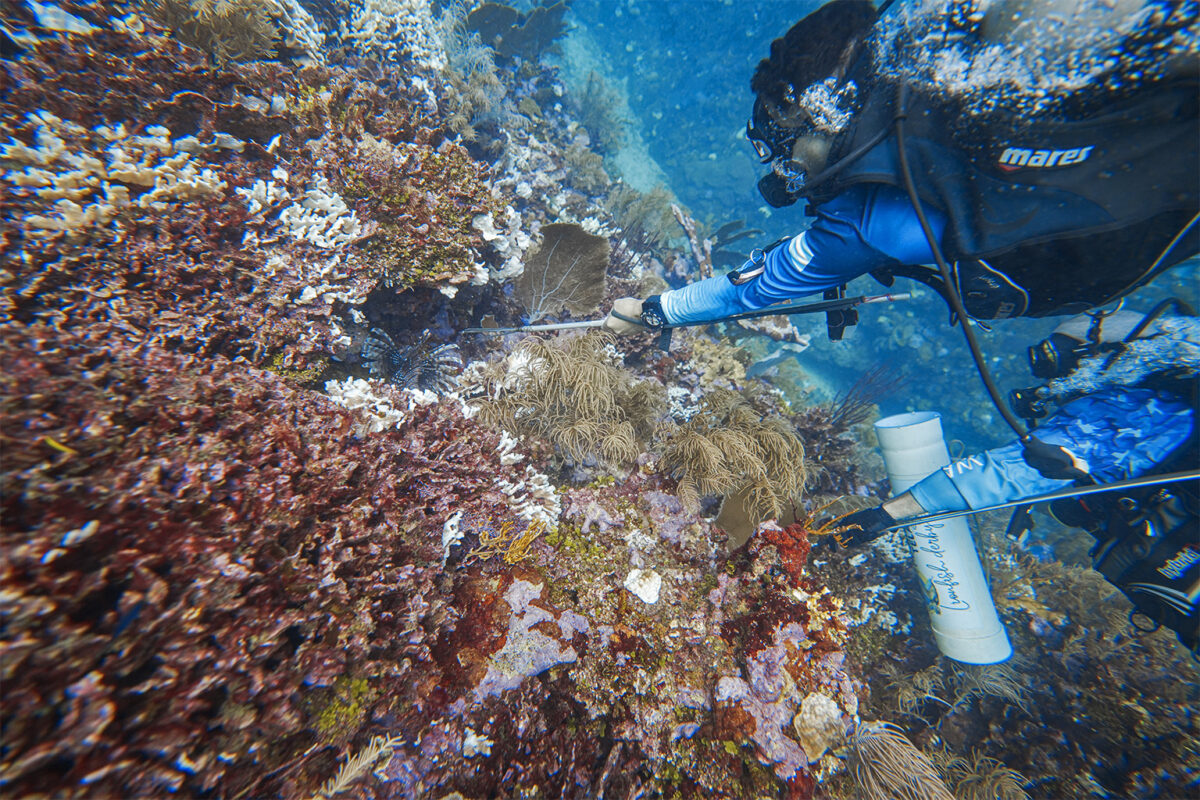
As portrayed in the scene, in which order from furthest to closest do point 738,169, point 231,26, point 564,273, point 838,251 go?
1. point 738,169
2. point 564,273
3. point 231,26
4. point 838,251

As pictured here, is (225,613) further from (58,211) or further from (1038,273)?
(1038,273)

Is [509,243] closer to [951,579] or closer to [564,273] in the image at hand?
[564,273]

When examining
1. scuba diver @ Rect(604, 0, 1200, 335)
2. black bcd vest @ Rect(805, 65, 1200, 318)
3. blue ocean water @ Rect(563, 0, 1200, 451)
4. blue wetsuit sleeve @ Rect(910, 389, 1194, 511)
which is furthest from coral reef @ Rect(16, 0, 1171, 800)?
blue ocean water @ Rect(563, 0, 1200, 451)

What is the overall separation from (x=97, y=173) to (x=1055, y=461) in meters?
7.73

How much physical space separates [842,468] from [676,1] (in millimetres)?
24108

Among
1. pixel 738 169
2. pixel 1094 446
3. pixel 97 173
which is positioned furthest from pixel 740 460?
pixel 738 169

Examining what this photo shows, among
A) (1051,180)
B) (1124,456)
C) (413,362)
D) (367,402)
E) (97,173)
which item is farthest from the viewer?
(413,362)

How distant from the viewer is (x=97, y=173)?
2.64 meters

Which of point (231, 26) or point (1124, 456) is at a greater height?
point (231, 26)

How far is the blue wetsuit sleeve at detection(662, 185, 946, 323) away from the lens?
97.8 inches

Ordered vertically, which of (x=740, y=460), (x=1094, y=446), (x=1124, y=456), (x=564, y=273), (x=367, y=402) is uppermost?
(x=564, y=273)

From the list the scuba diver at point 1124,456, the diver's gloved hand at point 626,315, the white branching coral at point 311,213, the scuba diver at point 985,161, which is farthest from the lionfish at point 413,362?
the scuba diver at point 1124,456

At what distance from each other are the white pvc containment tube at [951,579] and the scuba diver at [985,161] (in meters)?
2.65

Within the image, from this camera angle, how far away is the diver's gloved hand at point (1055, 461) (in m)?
3.62
